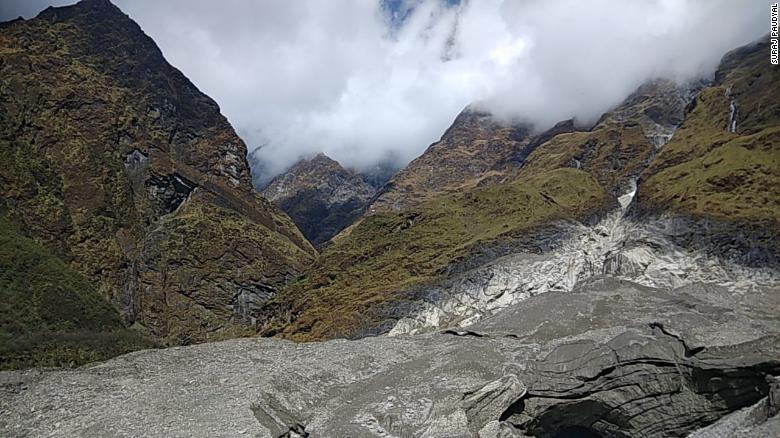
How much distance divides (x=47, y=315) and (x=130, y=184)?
57.8 meters

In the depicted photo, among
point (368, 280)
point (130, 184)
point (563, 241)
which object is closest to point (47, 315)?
point (368, 280)

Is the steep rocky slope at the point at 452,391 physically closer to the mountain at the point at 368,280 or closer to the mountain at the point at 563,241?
the mountain at the point at 368,280

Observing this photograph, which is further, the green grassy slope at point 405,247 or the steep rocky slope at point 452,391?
the green grassy slope at point 405,247

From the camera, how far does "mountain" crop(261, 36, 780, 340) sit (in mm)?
81812

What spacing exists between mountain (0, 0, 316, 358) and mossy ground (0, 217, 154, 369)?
3126 mm

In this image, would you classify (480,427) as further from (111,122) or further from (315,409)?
(111,122)

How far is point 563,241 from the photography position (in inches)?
3905

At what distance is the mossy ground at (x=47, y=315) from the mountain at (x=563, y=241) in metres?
24.9

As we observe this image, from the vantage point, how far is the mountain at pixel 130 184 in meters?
114

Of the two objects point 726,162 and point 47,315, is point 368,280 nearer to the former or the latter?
point 47,315

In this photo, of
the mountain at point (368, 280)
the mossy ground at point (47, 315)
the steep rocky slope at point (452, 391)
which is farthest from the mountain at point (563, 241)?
the steep rocky slope at point (452, 391)

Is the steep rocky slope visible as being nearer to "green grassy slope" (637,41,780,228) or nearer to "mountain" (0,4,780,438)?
"mountain" (0,4,780,438)

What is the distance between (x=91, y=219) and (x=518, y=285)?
83362mm

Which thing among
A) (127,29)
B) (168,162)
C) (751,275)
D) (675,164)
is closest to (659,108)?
(675,164)
